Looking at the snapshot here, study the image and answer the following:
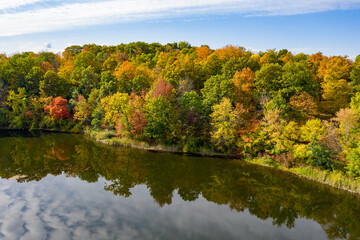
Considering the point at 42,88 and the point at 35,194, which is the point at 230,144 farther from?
the point at 42,88

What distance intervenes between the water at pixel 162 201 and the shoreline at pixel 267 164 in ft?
4.26

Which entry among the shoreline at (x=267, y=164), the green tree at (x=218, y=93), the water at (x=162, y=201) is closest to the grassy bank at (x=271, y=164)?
the shoreline at (x=267, y=164)

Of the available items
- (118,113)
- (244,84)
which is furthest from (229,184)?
(118,113)

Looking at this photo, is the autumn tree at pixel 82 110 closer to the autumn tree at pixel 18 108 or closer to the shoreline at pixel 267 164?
the shoreline at pixel 267 164

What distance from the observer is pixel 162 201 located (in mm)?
26328

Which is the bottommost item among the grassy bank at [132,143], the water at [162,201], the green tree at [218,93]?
the grassy bank at [132,143]

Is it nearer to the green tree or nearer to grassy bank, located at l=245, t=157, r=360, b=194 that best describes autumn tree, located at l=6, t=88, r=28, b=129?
the green tree

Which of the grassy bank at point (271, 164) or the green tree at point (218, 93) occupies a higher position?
→ the green tree at point (218, 93)

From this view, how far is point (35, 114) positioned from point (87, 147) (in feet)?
82.9

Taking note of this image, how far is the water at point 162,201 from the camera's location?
20875 mm

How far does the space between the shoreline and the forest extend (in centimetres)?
85

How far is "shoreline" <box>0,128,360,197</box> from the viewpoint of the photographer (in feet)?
94.4

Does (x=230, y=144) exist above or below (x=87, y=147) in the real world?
above

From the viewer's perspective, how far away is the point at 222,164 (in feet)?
124
